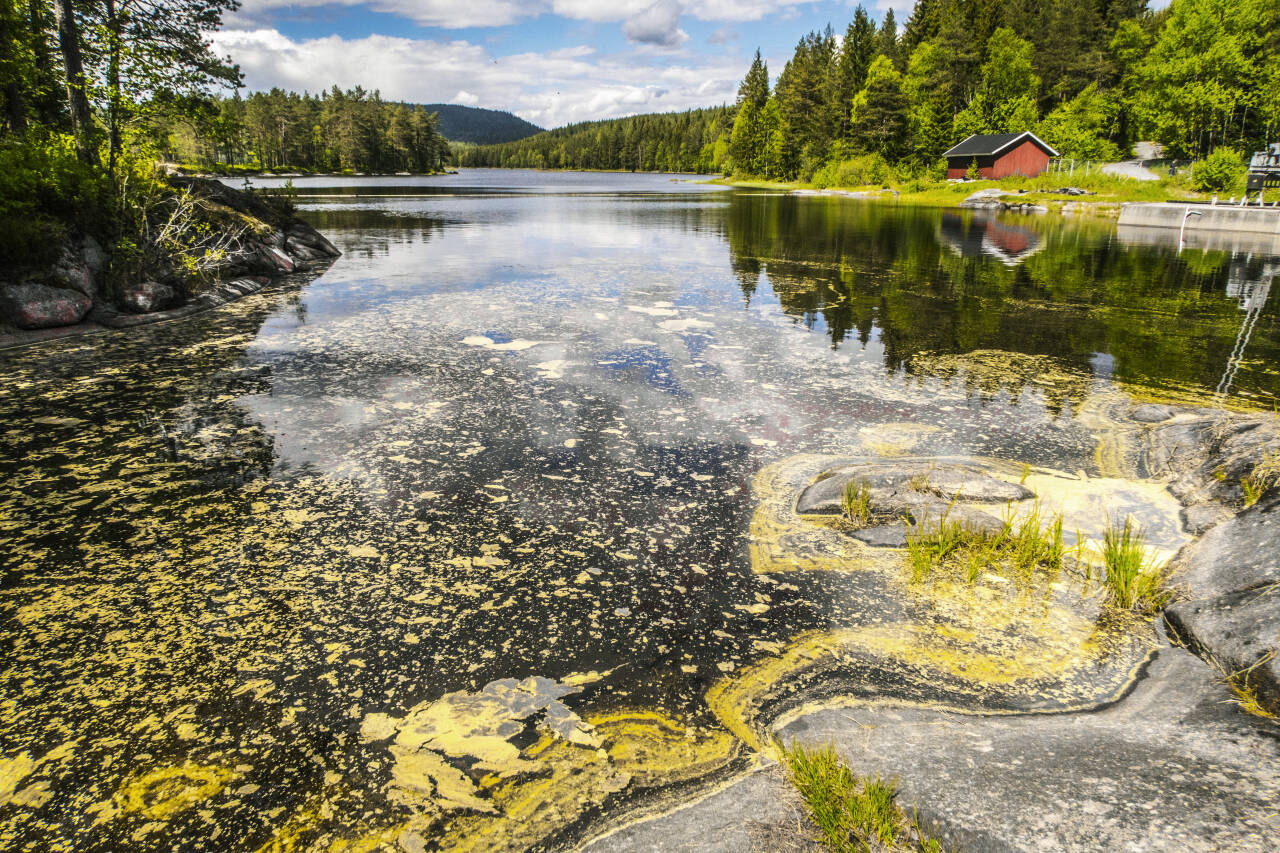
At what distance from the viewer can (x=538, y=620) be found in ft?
11.7

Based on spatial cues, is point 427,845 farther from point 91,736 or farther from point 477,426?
point 477,426

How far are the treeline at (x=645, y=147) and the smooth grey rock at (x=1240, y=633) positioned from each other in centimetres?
10956

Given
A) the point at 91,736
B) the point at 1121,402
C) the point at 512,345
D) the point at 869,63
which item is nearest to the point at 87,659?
the point at 91,736

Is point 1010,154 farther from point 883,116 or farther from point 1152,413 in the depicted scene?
point 1152,413

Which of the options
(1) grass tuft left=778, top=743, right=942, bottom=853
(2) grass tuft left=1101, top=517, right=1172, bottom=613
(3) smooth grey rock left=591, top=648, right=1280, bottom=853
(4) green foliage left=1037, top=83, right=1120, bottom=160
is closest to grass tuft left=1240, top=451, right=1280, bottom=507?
(2) grass tuft left=1101, top=517, right=1172, bottom=613

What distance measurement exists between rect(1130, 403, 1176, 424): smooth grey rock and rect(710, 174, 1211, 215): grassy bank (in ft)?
107

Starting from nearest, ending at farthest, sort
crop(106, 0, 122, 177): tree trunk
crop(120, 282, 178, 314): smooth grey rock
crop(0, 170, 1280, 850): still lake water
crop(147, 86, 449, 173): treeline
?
crop(0, 170, 1280, 850): still lake water → crop(120, 282, 178, 314): smooth grey rock → crop(106, 0, 122, 177): tree trunk → crop(147, 86, 449, 173): treeline

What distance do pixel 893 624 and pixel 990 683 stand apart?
56 centimetres

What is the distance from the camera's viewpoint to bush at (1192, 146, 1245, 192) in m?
32.6

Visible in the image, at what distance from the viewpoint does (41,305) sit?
9461 millimetres

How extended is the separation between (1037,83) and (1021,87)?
4.06 feet

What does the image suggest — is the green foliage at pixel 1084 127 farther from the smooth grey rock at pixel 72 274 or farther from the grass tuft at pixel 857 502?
the smooth grey rock at pixel 72 274

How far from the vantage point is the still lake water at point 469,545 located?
8.65ft

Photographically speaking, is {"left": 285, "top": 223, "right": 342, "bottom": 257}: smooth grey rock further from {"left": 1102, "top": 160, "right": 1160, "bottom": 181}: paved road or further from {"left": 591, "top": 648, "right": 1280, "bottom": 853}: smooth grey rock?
{"left": 1102, "top": 160, "right": 1160, "bottom": 181}: paved road
